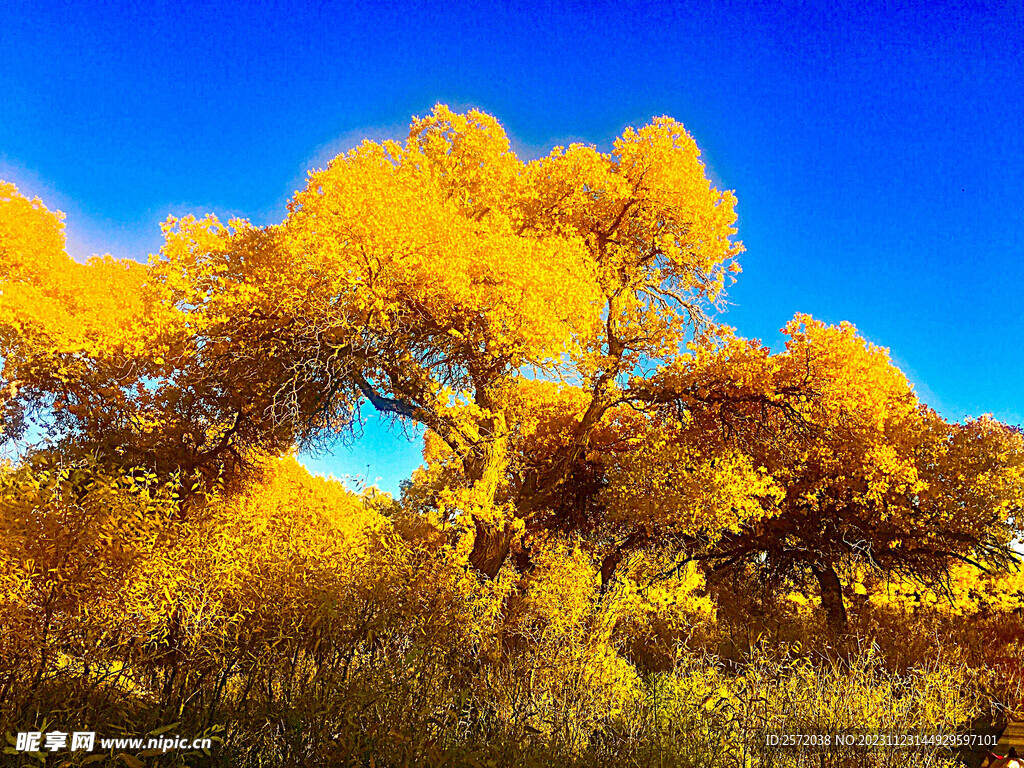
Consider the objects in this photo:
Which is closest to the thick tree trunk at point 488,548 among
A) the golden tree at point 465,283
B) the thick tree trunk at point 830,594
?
the golden tree at point 465,283

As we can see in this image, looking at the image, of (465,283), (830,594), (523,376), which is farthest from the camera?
(830,594)

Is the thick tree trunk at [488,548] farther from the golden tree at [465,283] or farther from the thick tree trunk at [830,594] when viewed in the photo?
the thick tree trunk at [830,594]

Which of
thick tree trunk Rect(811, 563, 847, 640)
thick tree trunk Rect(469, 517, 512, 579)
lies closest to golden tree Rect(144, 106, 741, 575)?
thick tree trunk Rect(469, 517, 512, 579)

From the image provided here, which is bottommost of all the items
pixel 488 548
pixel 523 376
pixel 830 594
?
pixel 830 594

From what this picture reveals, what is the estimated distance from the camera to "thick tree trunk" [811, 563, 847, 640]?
14.7m

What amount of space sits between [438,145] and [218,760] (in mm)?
13426

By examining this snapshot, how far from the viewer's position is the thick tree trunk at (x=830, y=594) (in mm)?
14716

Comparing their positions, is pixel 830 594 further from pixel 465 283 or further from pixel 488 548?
pixel 465 283

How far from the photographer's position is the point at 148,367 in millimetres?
14219

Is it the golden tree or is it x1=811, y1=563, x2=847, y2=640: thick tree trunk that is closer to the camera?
the golden tree

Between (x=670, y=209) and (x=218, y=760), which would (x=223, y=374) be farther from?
(x=670, y=209)

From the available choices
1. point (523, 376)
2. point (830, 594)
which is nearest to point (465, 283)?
point (523, 376)

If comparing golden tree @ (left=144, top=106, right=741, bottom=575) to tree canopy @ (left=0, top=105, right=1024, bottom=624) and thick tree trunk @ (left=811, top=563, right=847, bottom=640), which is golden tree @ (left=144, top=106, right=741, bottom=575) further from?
thick tree trunk @ (left=811, top=563, right=847, bottom=640)

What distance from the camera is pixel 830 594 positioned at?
1534 centimetres
